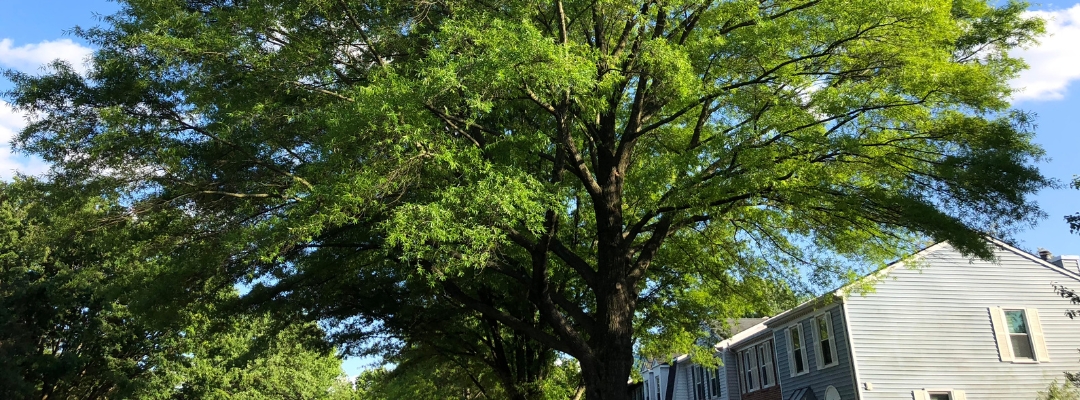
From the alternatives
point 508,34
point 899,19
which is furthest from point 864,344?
point 508,34

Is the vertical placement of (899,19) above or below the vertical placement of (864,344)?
above

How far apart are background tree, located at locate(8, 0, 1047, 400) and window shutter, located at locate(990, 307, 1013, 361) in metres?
9.62

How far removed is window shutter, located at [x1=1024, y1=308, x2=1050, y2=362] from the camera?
2048 cm

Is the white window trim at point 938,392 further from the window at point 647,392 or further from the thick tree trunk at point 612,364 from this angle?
the window at point 647,392

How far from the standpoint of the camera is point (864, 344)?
2062 cm

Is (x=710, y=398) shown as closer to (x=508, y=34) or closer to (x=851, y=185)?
(x=851, y=185)

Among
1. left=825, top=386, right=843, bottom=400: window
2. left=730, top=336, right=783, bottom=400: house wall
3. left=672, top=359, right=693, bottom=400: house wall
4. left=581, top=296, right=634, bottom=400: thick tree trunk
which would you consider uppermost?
left=672, top=359, right=693, bottom=400: house wall

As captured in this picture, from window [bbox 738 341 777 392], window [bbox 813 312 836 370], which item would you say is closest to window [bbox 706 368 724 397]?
window [bbox 738 341 777 392]

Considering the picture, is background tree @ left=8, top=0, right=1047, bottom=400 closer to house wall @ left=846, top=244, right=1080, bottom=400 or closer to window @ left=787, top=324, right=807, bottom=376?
house wall @ left=846, top=244, right=1080, bottom=400

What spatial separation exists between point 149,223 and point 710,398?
78.3ft

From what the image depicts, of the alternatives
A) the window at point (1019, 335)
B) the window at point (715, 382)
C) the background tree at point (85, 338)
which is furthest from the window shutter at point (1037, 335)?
the background tree at point (85, 338)

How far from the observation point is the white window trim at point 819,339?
70.2 ft

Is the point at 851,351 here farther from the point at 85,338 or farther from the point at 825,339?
the point at 85,338

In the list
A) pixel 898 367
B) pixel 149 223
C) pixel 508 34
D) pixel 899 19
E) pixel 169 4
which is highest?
pixel 169 4
